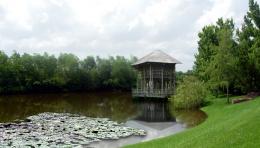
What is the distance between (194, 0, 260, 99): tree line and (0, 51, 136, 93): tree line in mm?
46292

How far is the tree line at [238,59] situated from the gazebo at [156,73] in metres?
11.8

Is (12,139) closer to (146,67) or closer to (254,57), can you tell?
(254,57)

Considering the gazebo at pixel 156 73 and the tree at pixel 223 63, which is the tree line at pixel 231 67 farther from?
the gazebo at pixel 156 73

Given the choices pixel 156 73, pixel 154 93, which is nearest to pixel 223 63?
pixel 154 93

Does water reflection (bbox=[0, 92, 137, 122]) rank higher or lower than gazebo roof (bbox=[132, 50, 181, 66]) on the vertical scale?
lower

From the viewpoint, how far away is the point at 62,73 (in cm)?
8088

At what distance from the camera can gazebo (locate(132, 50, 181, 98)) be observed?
2018 inches

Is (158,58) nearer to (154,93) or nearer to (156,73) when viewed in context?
(156,73)

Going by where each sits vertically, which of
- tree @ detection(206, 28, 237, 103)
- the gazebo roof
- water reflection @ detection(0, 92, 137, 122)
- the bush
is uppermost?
the gazebo roof

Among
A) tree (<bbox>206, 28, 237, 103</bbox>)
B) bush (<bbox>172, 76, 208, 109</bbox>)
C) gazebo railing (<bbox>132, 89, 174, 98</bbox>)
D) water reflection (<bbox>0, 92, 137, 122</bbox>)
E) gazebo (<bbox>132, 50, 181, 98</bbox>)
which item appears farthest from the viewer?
gazebo (<bbox>132, 50, 181, 98</bbox>)

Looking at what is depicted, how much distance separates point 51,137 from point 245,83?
83.9ft

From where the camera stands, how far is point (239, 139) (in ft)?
38.5

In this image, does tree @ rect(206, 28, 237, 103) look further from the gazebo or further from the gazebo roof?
the gazebo roof

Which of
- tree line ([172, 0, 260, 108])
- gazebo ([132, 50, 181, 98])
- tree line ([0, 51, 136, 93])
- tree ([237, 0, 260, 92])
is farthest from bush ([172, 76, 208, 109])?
tree line ([0, 51, 136, 93])
